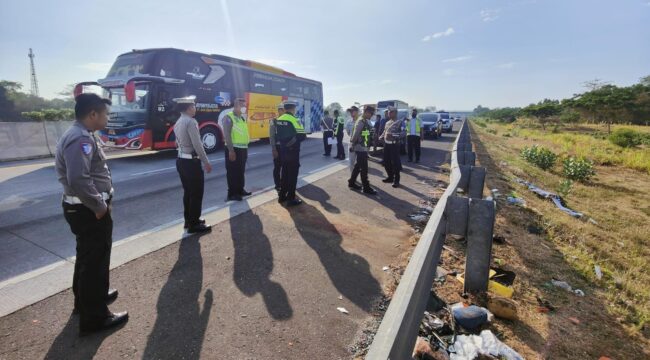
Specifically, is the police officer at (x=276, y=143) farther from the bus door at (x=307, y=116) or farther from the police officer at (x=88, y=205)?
the bus door at (x=307, y=116)

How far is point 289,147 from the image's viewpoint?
18.7 ft

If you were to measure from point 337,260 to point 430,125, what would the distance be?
1883 cm

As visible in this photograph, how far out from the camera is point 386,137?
7711 mm

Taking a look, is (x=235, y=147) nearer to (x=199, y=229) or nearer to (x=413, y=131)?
(x=199, y=229)

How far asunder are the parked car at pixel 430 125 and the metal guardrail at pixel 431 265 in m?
17.2

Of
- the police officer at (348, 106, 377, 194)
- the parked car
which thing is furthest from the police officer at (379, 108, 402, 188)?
the parked car

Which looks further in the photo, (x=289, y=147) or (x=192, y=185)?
(x=289, y=147)

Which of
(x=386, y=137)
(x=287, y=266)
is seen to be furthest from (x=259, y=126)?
(x=287, y=266)

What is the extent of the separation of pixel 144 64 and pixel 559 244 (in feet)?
40.6

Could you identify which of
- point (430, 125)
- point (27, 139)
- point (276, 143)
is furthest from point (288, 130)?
point (430, 125)

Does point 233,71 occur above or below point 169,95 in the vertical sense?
above

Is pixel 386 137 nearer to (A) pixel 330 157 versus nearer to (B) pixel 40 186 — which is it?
(A) pixel 330 157

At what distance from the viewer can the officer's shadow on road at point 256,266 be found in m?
2.83

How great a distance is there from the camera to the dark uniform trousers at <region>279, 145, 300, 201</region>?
18.7ft
